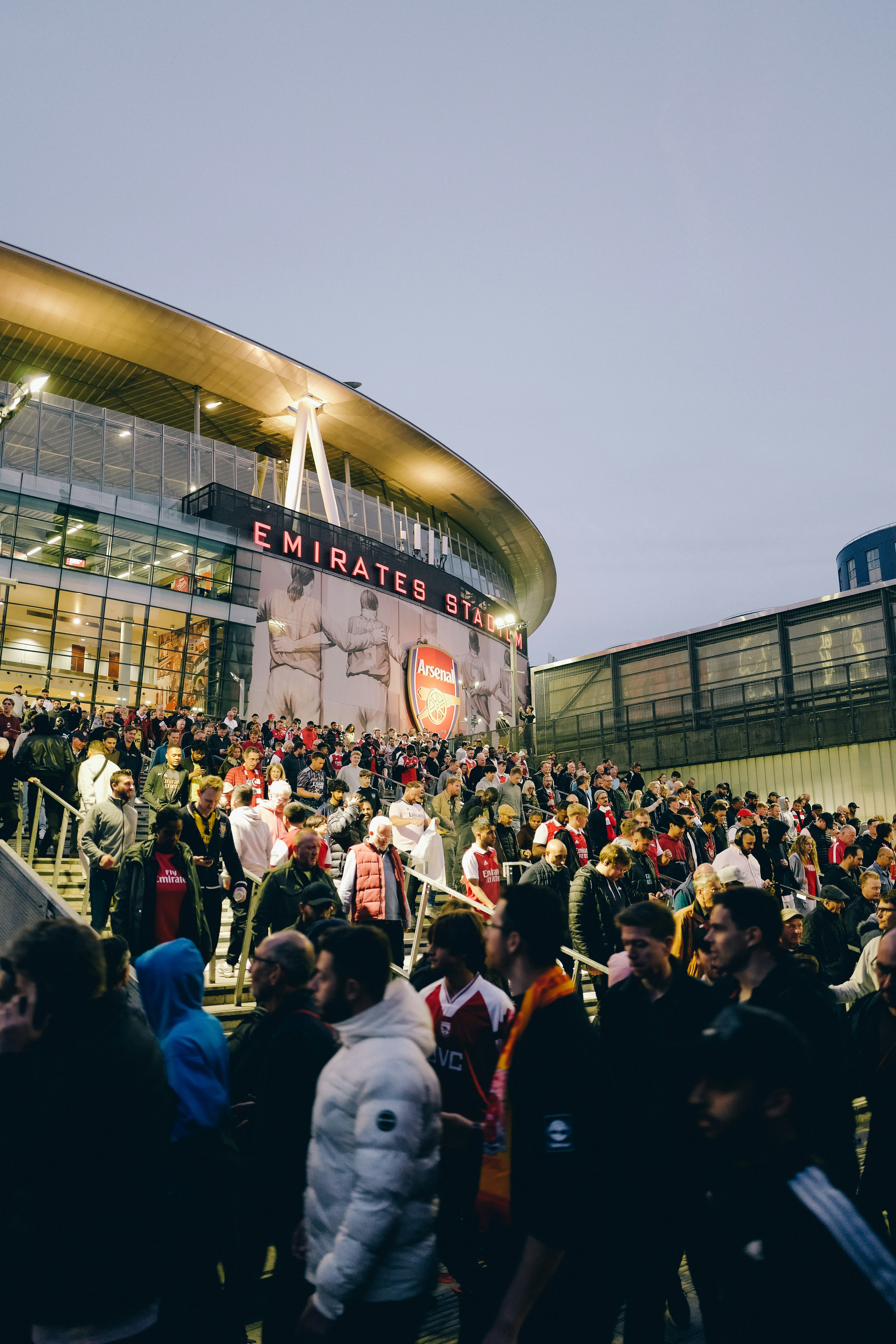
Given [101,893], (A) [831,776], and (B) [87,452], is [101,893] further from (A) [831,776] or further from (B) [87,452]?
(B) [87,452]

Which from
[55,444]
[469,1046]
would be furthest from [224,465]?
[469,1046]

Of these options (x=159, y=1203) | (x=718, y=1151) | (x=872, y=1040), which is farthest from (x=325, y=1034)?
(x=872, y=1040)

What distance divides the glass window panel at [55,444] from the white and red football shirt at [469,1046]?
2753 centimetres

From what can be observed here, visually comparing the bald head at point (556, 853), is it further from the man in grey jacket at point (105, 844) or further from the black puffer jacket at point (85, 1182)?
the black puffer jacket at point (85, 1182)

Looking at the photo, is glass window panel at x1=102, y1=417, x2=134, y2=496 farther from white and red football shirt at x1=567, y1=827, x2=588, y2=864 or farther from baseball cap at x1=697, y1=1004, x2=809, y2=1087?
baseball cap at x1=697, y1=1004, x2=809, y2=1087

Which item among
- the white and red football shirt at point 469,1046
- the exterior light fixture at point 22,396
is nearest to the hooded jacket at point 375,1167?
the white and red football shirt at point 469,1046

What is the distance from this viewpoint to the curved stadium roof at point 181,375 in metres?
28.1

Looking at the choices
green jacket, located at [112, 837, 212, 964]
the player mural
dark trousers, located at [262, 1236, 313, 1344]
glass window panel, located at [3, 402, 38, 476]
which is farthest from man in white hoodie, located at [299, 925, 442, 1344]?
glass window panel, located at [3, 402, 38, 476]

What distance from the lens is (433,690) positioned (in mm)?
34562

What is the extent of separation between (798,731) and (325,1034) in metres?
24.6

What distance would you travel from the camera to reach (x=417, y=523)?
3981 cm

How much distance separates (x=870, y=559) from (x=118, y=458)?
61771 mm

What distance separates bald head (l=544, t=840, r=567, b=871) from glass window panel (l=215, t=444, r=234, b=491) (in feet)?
88.3

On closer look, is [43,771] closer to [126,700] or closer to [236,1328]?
[236,1328]
